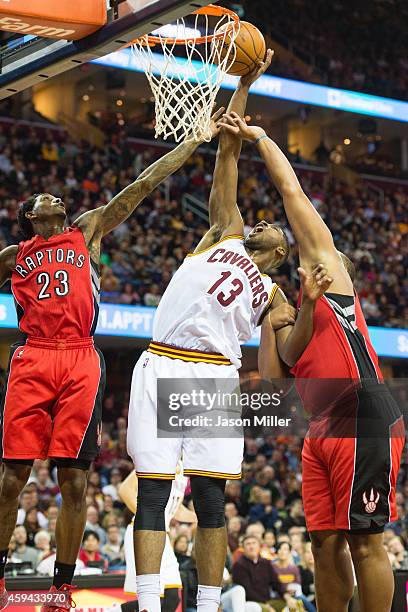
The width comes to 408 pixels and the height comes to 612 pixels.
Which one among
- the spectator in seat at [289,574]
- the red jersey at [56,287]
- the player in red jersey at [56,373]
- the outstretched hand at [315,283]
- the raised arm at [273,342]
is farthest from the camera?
the spectator in seat at [289,574]

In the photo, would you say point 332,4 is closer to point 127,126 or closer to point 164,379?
point 127,126

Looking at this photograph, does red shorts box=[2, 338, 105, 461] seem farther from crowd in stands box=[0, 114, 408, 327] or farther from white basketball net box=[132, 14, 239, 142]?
crowd in stands box=[0, 114, 408, 327]

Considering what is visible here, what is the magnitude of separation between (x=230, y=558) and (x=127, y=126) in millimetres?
14451

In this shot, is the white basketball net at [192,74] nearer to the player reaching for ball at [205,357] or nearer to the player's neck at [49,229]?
the player reaching for ball at [205,357]

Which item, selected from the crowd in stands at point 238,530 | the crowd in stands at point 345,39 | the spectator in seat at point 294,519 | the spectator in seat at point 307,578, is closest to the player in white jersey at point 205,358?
the crowd in stands at point 238,530

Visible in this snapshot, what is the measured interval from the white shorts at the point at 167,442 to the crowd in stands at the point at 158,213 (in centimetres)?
1053

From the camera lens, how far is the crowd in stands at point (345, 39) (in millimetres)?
24203

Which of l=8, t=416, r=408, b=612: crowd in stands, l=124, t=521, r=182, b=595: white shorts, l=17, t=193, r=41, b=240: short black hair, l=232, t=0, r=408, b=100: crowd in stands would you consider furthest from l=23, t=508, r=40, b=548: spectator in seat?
l=232, t=0, r=408, b=100: crowd in stands

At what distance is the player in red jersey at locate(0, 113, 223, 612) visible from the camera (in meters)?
4.94

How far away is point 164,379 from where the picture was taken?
4.71m

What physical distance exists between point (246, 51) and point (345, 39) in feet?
69.3

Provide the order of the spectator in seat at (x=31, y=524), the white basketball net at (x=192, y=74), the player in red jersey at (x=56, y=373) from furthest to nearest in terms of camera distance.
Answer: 1. the spectator in seat at (x=31, y=524)
2. the white basketball net at (x=192, y=74)
3. the player in red jersey at (x=56, y=373)

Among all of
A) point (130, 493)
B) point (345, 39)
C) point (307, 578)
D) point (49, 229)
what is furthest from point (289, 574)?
point (345, 39)

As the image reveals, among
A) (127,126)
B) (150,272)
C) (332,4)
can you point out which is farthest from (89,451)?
(332,4)
